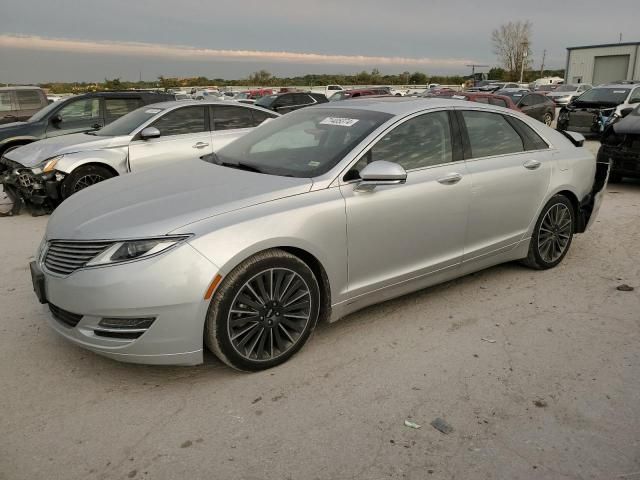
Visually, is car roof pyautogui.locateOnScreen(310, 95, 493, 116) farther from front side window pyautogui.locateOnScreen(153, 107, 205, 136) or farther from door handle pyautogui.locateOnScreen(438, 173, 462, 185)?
front side window pyautogui.locateOnScreen(153, 107, 205, 136)

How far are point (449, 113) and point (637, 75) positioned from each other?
54377 mm

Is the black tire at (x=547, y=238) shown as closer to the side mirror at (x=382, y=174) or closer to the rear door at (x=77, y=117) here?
the side mirror at (x=382, y=174)

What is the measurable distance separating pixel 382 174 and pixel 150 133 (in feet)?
15.7

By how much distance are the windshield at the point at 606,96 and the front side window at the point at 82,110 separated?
1320 cm

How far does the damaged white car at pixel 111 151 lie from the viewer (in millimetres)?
7113

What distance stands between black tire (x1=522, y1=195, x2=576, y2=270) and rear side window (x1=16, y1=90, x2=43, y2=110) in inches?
512

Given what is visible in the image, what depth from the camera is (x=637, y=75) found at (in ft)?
160

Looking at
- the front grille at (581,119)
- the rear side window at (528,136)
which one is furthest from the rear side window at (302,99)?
the rear side window at (528,136)

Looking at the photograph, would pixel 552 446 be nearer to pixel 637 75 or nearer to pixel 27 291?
pixel 27 291

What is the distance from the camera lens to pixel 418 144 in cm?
390

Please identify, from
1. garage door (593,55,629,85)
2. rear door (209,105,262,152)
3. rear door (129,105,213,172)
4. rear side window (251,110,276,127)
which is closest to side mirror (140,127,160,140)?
rear door (129,105,213,172)

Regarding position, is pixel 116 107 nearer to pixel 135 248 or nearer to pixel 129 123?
pixel 129 123

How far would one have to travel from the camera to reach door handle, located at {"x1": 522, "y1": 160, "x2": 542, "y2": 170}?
4.47 m

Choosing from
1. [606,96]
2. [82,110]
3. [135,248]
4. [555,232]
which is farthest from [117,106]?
[606,96]
